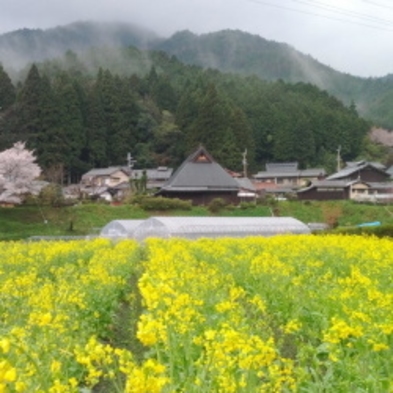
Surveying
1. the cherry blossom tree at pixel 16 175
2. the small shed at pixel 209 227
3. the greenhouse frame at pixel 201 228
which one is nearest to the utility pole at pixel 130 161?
the cherry blossom tree at pixel 16 175

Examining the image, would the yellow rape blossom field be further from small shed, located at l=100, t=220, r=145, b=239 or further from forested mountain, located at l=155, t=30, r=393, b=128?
forested mountain, located at l=155, t=30, r=393, b=128

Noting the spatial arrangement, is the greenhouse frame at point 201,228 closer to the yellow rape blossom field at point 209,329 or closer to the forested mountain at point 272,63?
the yellow rape blossom field at point 209,329

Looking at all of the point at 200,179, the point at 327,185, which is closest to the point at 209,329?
the point at 200,179

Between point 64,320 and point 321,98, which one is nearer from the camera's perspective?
point 64,320

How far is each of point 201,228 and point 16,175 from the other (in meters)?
18.3

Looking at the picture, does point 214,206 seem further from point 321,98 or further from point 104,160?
point 321,98

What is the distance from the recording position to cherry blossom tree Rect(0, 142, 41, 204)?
1448 inches

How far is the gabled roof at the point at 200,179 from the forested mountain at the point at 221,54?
56697mm

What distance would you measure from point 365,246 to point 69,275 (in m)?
5.24

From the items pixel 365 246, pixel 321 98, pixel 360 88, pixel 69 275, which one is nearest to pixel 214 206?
pixel 365 246

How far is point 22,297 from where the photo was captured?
241 inches

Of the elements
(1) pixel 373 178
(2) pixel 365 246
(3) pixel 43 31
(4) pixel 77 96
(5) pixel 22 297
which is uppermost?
(3) pixel 43 31

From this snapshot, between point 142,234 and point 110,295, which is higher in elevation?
point 110,295

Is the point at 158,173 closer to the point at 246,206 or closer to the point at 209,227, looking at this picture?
the point at 246,206
